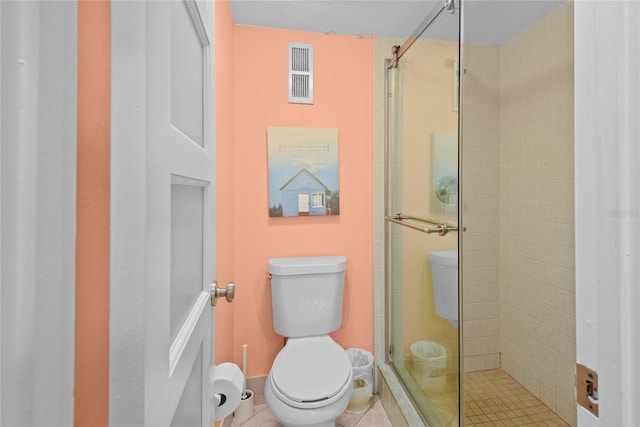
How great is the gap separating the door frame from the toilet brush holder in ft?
5.24

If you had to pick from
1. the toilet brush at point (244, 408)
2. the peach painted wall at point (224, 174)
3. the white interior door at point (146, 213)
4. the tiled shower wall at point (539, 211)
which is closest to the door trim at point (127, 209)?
the white interior door at point (146, 213)

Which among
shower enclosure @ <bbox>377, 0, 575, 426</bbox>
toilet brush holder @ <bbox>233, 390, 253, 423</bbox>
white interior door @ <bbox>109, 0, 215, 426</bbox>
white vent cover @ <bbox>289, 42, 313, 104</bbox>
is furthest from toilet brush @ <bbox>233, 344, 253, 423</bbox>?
white vent cover @ <bbox>289, 42, 313, 104</bbox>

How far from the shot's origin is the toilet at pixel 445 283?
1.33m

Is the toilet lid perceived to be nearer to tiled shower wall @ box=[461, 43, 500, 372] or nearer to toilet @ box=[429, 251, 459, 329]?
toilet @ box=[429, 251, 459, 329]

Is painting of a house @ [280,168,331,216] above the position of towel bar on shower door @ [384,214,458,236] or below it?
above

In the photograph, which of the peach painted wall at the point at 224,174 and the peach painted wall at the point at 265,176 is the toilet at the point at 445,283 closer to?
the peach painted wall at the point at 265,176

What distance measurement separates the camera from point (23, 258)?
24 cm

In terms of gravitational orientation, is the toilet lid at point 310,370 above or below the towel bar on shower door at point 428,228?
below

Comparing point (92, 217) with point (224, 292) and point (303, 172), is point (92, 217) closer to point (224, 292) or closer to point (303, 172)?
point (224, 292)

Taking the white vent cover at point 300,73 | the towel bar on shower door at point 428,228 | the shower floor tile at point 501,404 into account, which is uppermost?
the white vent cover at point 300,73

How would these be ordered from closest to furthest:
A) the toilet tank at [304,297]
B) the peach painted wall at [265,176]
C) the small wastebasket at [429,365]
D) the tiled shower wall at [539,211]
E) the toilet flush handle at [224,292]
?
1. the toilet flush handle at [224,292]
2. the small wastebasket at [429,365]
3. the tiled shower wall at [539,211]
4. the toilet tank at [304,297]
5. the peach painted wall at [265,176]

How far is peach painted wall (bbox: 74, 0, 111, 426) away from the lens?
30 centimetres

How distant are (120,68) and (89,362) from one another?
0.95 ft

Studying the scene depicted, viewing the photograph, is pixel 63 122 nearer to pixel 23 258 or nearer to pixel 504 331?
pixel 23 258
